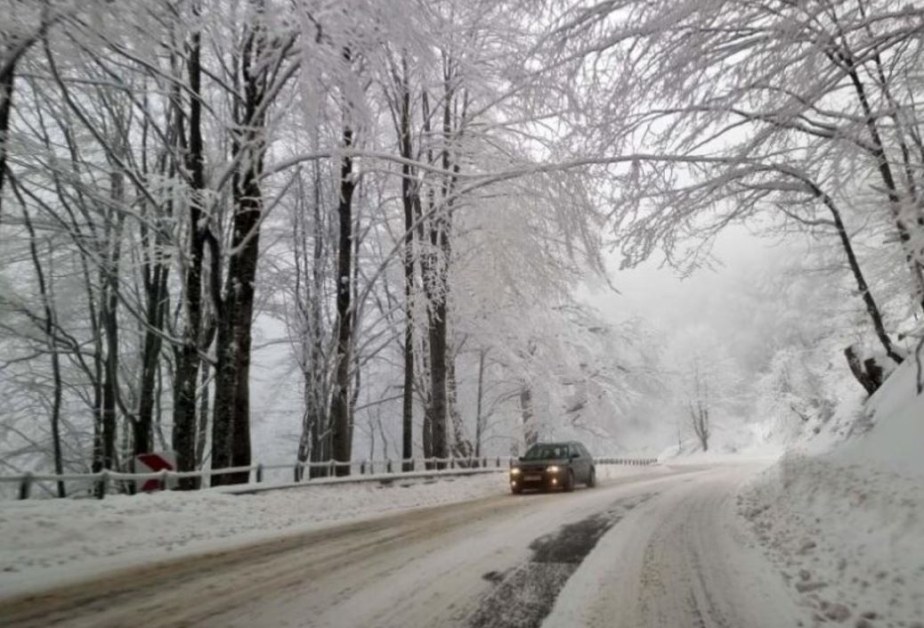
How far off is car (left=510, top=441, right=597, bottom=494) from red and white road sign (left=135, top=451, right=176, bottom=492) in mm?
9294

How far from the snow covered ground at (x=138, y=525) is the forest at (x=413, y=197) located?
2689 millimetres

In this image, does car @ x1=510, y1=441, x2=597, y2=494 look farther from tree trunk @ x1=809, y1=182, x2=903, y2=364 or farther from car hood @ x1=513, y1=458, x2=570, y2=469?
tree trunk @ x1=809, y1=182, x2=903, y2=364

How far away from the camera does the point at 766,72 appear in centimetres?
657

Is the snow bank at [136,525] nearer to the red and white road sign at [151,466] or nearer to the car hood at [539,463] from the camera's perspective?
the red and white road sign at [151,466]

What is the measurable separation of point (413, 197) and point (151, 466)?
12.5 m

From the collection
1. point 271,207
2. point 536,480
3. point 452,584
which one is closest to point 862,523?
point 452,584

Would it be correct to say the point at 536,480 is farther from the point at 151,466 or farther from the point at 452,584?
the point at 452,584

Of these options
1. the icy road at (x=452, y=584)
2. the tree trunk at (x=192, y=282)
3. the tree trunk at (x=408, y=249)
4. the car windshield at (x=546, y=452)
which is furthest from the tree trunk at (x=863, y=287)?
the tree trunk at (x=192, y=282)

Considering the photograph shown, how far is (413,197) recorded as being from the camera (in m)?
20.9

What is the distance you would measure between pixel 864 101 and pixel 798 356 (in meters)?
47.6

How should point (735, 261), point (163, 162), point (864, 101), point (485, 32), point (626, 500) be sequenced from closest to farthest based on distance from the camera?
point (864, 101) < point (626, 500) < point (485, 32) < point (163, 162) < point (735, 261)

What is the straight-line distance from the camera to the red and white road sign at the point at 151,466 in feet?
36.2

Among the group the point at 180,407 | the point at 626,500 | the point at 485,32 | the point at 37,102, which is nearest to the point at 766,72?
the point at 626,500

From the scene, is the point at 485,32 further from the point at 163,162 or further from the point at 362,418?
the point at 362,418
